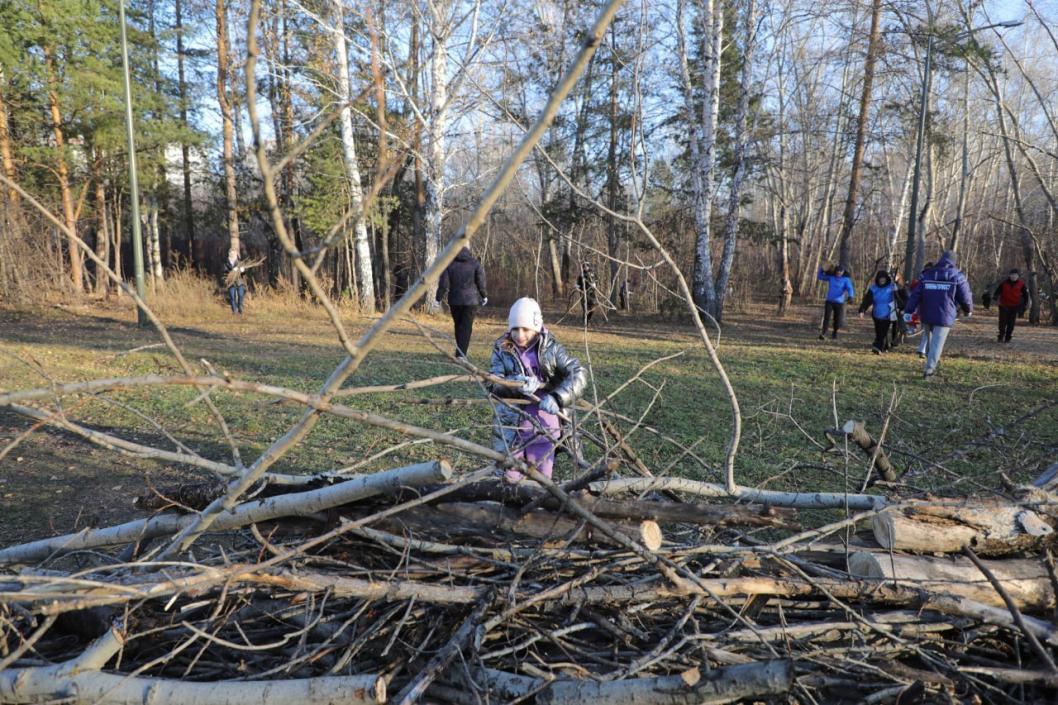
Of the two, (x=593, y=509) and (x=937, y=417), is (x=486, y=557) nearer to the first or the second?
(x=593, y=509)

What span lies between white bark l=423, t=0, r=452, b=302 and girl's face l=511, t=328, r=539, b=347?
9.77 metres

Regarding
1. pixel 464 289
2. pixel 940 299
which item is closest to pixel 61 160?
pixel 464 289

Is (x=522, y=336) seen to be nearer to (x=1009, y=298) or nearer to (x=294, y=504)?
(x=294, y=504)

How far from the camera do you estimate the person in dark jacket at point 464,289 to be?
31.1ft

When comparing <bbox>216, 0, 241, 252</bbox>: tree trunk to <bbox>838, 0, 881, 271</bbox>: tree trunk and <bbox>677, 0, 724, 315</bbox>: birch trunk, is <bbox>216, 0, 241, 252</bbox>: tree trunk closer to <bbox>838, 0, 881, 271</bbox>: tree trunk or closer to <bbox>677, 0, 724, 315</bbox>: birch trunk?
<bbox>677, 0, 724, 315</bbox>: birch trunk

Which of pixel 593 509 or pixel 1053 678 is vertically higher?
pixel 593 509

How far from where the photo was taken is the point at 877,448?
2943 mm

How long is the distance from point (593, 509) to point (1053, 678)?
1.48 metres

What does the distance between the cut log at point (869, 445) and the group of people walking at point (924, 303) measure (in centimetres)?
755

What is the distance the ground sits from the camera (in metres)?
4.47

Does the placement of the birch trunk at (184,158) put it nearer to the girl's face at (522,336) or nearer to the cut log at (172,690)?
the girl's face at (522,336)

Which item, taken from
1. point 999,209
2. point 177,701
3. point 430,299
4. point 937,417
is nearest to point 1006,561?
point 177,701

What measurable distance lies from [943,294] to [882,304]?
2218 millimetres

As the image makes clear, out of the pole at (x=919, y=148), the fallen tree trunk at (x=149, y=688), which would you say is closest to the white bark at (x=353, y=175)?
the pole at (x=919, y=148)
